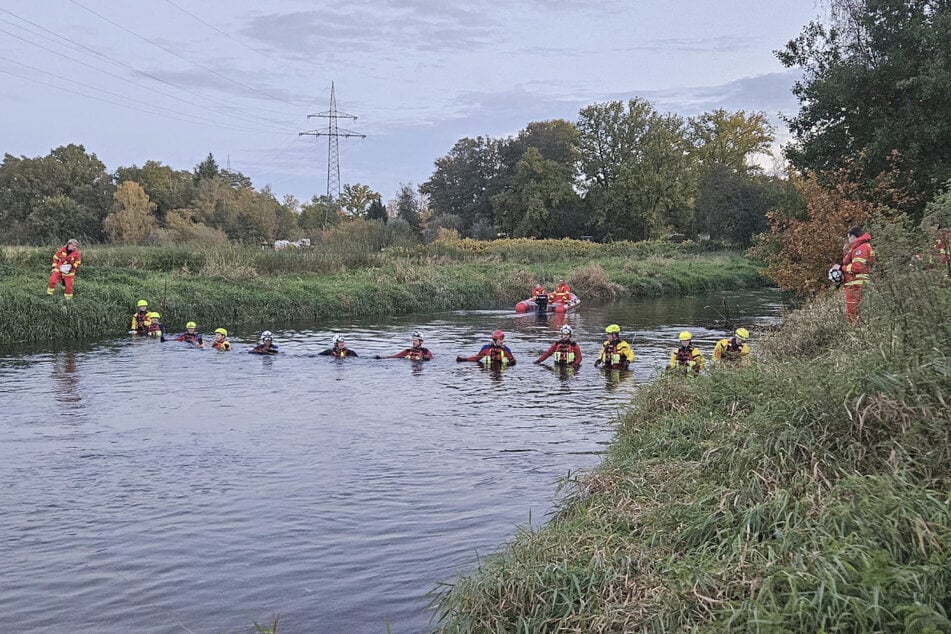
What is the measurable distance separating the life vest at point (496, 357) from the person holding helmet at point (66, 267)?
10995mm

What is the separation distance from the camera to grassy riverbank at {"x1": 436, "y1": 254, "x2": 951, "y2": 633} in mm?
3758

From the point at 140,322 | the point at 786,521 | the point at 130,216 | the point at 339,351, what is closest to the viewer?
the point at 786,521

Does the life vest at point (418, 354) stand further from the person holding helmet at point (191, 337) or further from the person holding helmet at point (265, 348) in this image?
the person holding helmet at point (191, 337)

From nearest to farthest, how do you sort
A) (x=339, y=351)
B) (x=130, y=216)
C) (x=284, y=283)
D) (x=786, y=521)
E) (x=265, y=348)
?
(x=786, y=521), (x=339, y=351), (x=265, y=348), (x=284, y=283), (x=130, y=216)

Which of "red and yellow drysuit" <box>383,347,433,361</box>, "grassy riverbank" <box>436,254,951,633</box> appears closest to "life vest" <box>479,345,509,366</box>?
"red and yellow drysuit" <box>383,347,433,361</box>

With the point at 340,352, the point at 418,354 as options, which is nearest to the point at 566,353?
the point at 418,354

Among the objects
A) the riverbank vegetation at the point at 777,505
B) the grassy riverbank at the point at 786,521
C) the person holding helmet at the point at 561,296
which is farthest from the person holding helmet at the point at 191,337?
the grassy riverbank at the point at 786,521

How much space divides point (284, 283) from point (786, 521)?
25.0 meters

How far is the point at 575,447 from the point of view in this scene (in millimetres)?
10047

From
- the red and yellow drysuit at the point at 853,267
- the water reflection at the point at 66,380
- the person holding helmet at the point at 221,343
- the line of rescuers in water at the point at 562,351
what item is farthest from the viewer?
the person holding helmet at the point at 221,343

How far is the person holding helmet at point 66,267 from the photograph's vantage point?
20.8m

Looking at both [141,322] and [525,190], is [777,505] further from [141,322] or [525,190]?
[525,190]

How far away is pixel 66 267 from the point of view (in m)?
20.7

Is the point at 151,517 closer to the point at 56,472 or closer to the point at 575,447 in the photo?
the point at 56,472
